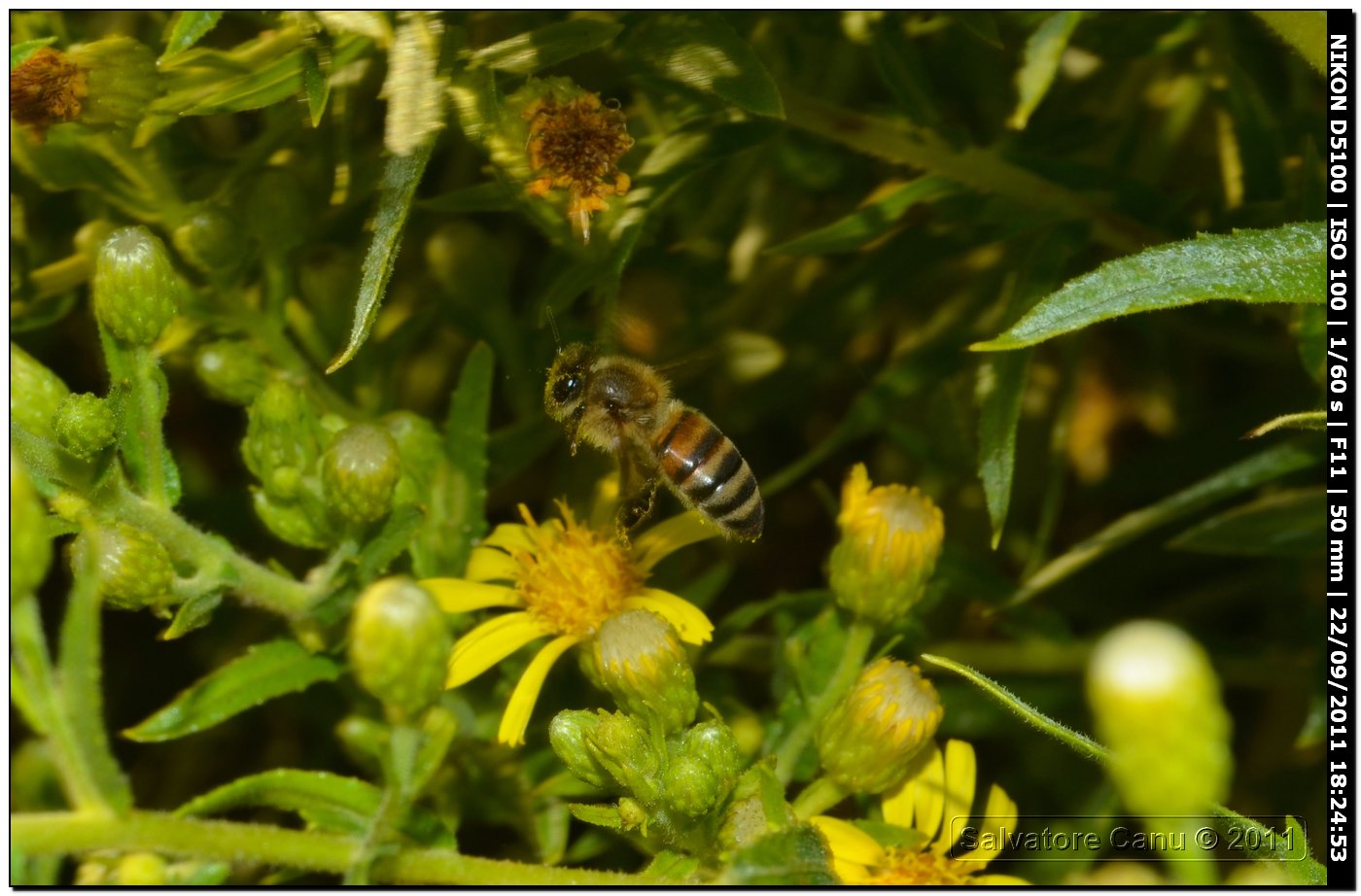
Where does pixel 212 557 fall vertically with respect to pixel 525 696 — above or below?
above

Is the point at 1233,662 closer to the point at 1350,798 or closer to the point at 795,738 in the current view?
the point at 1350,798

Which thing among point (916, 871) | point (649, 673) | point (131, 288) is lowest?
point (916, 871)

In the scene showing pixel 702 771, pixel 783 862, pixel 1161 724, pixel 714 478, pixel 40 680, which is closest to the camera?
pixel 1161 724

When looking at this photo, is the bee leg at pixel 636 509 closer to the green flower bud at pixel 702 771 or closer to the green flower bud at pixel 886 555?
the green flower bud at pixel 886 555

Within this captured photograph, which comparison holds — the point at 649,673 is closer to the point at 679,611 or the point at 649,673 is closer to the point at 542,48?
the point at 679,611

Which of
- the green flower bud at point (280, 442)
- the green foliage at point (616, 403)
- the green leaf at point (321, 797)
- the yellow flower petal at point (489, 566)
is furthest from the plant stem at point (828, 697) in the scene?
the green flower bud at point (280, 442)

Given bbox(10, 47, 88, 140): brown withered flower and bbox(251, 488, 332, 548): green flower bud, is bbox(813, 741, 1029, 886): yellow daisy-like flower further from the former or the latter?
bbox(10, 47, 88, 140): brown withered flower

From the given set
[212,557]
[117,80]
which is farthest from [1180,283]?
[117,80]

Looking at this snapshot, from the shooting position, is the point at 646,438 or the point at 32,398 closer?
the point at 32,398
